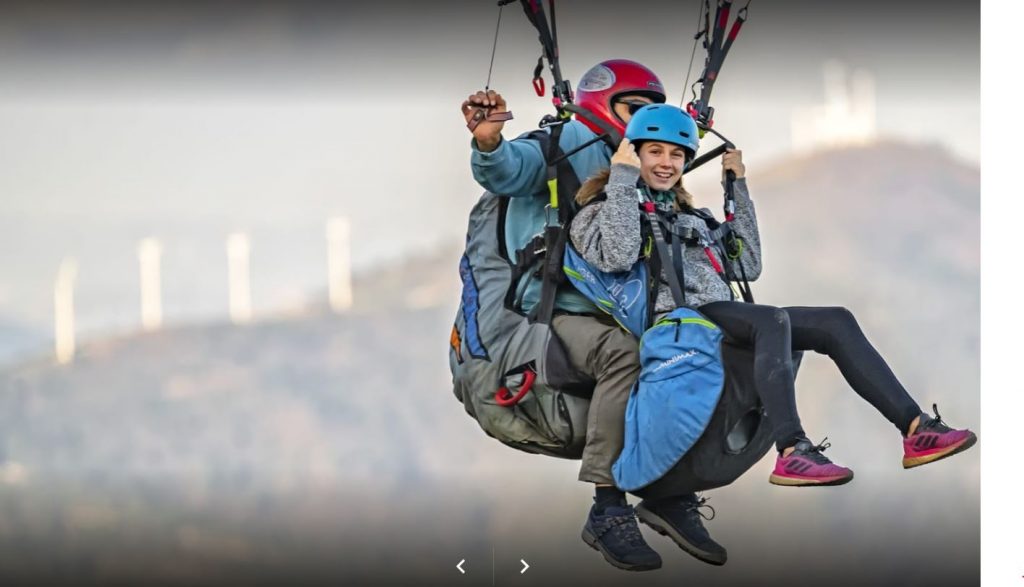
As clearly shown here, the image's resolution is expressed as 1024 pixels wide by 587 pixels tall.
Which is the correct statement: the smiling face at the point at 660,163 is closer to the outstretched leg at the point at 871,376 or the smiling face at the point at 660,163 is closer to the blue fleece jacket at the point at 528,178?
the blue fleece jacket at the point at 528,178

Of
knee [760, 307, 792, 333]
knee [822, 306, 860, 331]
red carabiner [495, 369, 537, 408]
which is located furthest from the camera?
red carabiner [495, 369, 537, 408]

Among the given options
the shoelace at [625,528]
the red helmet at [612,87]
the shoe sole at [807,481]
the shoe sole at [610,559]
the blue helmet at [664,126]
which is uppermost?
the red helmet at [612,87]

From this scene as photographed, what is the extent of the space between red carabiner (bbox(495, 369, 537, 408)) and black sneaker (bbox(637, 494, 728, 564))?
60 centimetres

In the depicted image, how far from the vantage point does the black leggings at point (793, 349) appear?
19.4 ft

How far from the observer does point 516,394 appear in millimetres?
6578

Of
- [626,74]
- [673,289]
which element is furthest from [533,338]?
[626,74]

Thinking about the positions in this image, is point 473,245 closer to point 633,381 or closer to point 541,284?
point 541,284

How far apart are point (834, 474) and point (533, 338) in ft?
4.32

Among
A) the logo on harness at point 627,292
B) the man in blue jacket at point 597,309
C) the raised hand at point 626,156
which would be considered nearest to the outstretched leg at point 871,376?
the logo on harness at point 627,292

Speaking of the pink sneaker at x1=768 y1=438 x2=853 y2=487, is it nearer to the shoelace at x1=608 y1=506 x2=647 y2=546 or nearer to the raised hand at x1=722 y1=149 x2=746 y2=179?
the shoelace at x1=608 y1=506 x2=647 y2=546

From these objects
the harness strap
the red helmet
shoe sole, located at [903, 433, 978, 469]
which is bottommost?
shoe sole, located at [903, 433, 978, 469]

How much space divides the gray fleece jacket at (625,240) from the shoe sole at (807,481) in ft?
2.40

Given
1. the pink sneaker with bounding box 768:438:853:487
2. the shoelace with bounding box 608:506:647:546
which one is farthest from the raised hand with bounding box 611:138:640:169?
the shoelace with bounding box 608:506:647:546

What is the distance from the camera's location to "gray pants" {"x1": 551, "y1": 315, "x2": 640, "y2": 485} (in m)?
6.31
